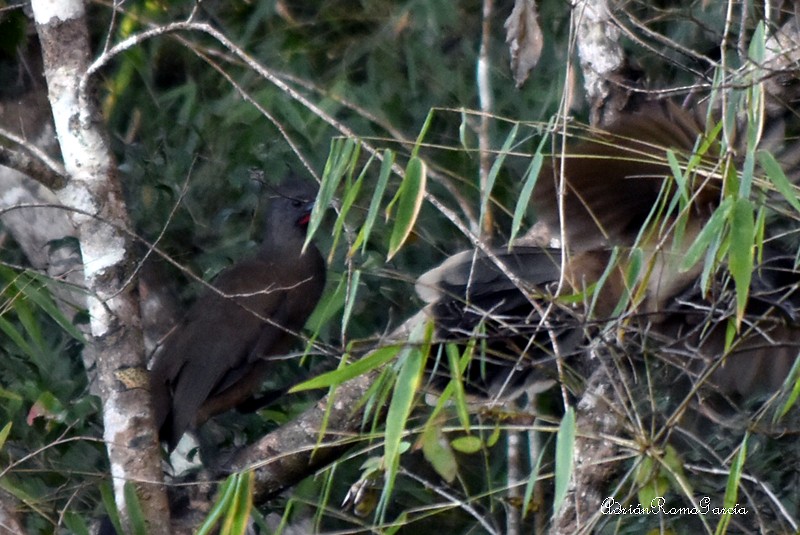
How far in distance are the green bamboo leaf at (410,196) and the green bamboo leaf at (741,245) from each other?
1.41 ft

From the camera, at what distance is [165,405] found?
126 inches

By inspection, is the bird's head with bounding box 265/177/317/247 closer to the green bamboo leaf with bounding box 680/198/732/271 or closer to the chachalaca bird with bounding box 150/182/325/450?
the chachalaca bird with bounding box 150/182/325/450

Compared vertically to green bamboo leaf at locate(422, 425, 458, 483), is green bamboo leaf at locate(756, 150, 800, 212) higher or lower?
higher

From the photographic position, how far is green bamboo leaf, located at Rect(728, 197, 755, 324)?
1474 millimetres

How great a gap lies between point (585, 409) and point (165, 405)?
1375 mm

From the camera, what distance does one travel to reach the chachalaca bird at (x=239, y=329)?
128 inches

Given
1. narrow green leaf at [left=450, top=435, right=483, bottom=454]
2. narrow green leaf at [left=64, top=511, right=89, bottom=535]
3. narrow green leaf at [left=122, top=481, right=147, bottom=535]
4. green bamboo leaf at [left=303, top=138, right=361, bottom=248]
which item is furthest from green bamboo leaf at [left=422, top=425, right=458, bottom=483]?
narrow green leaf at [left=64, top=511, right=89, bottom=535]

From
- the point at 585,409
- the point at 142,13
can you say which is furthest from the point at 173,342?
the point at 585,409

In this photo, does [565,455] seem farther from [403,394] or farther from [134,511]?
[134,511]

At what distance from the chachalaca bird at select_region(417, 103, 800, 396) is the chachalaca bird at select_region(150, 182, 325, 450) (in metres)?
0.71

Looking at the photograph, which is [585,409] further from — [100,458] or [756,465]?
[100,458]

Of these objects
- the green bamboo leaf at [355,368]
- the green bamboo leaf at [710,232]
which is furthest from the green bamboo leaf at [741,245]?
the green bamboo leaf at [355,368]

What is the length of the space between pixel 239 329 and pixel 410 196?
6.00ft

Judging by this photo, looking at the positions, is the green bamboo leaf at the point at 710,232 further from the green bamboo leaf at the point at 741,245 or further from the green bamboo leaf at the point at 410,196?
the green bamboo leaf at the point at 410,196
